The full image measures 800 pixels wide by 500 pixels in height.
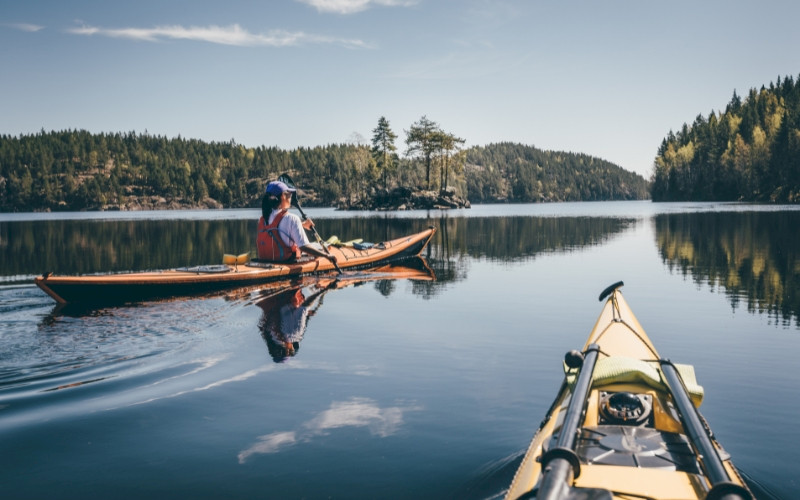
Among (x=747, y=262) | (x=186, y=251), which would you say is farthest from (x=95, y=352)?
(x=747, y=262)

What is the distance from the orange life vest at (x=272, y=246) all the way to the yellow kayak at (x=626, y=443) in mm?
12254

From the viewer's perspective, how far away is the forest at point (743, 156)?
95.2m

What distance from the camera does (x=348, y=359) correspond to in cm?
901

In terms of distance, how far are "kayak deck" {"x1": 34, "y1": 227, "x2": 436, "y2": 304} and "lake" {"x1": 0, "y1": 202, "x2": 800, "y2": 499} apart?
38 centimetres

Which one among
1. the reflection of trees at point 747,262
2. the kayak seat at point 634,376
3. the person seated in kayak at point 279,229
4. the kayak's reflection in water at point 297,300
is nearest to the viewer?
the kayak seat at point 634,376

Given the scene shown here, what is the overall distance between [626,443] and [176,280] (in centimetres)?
1211

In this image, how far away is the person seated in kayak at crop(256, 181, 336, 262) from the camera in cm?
1570

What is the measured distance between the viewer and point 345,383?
7738 mm

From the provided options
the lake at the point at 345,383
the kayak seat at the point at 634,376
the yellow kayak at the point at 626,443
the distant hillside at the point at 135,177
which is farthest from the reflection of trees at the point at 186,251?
the distant hillside at the point at 135,177

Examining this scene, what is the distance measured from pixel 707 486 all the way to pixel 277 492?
3.26 metres

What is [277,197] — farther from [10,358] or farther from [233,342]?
[10,358]

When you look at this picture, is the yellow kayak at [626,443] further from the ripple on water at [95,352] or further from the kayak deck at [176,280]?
the kayak deck at [176,280]

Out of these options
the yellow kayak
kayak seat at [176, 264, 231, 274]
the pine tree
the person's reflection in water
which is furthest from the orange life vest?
the pine tree

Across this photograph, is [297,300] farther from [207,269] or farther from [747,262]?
[747,262]
